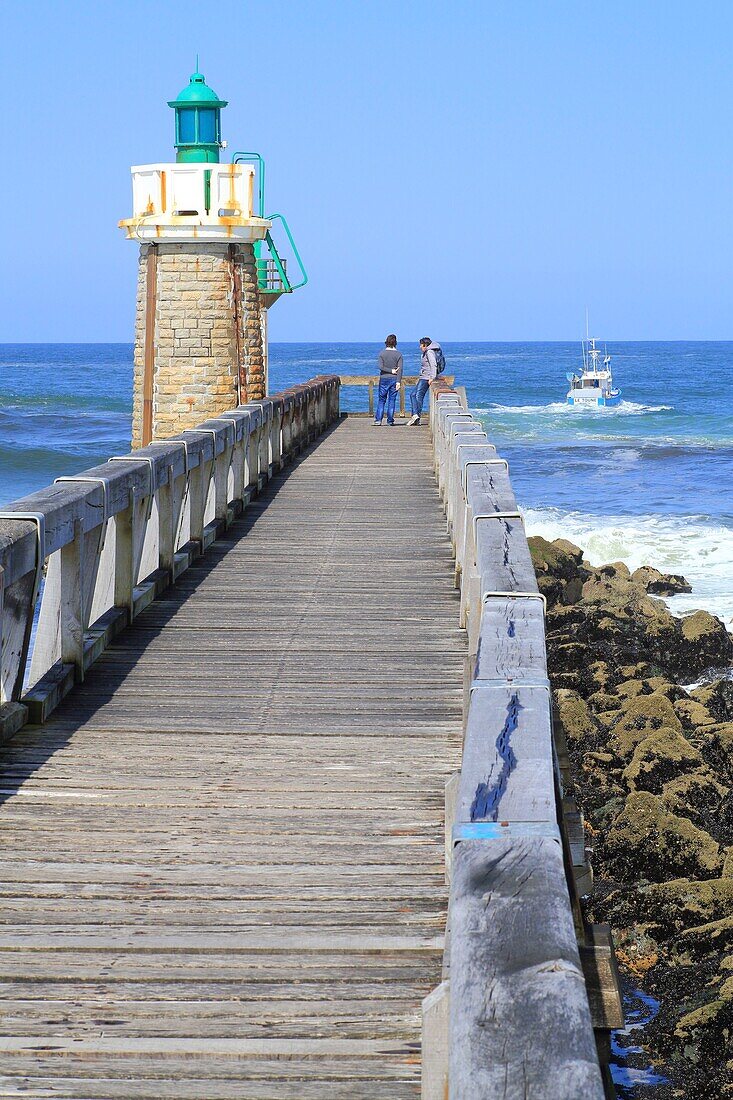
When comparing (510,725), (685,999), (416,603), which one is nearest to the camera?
(510,725)

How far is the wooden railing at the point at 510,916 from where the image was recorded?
1900 millimetres

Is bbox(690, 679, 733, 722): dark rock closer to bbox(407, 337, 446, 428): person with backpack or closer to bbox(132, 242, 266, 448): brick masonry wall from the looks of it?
bbox(407, 337, 446, 428): person with backpack

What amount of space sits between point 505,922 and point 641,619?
17.1 metres

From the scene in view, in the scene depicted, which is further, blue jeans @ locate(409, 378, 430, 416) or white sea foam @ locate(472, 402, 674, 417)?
white sea foam @ locate(472, 402, 674, 417)

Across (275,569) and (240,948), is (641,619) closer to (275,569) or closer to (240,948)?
(275,569)

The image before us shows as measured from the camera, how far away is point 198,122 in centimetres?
2156

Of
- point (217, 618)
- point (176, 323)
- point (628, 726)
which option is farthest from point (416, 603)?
point (176, 323)

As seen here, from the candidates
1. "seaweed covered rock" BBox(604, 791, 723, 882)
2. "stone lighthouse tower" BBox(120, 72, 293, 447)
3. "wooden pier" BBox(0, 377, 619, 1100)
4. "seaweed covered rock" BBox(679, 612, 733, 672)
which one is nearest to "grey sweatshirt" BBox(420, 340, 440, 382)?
"stone lighthouse tower" BBox(120, 72, 293, 447)

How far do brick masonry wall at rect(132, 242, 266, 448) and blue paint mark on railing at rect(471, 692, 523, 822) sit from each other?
18400 mm

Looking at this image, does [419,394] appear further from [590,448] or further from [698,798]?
[590,448]

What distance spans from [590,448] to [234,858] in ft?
170

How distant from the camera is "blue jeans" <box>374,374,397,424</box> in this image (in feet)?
77.4

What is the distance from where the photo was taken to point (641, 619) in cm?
1895

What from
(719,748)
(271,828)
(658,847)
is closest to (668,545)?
(719,748)
